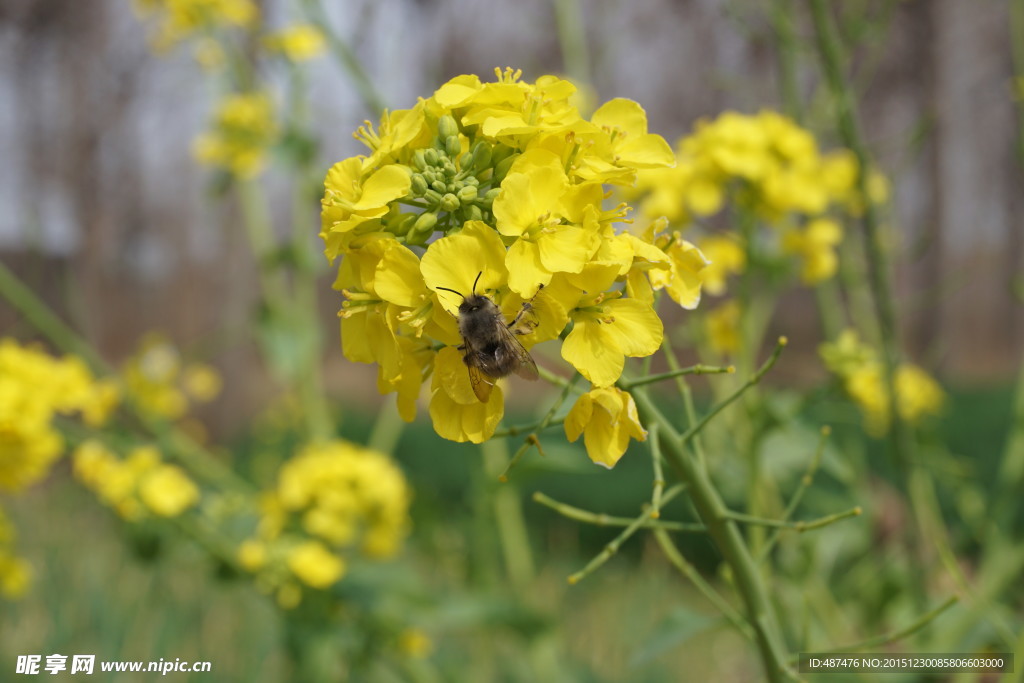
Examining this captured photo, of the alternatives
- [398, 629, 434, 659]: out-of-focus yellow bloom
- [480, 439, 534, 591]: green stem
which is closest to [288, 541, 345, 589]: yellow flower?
[398, 629, 434, 659]: out-of-focus yellow bloom

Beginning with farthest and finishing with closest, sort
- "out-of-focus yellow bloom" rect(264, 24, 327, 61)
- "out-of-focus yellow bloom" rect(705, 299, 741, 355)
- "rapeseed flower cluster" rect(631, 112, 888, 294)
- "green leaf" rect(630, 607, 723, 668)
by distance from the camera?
"out-of-focus yellow bloom" rect(264, 24, 327, 61) < "out-of-focus yellow bloom" rect(705, 299, 741, 355) < "rapeseed flower cluster" rect(631, 112, 888, 294) < "green leaf" rect(630, 607, 723, 668)

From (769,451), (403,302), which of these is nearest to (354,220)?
(403,302)

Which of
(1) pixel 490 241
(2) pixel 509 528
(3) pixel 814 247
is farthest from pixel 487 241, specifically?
(2) pixel 509 528

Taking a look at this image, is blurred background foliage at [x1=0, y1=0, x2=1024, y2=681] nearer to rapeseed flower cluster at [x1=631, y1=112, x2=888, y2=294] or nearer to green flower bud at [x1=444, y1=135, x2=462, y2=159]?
rapeseed flower cluster at [x1=631, y1=112, x2=888, y2=294]

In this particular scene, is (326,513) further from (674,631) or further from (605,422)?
(605,422)

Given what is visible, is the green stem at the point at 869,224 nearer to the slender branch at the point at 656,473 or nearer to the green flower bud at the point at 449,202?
the slender branch at the point at 656,473
